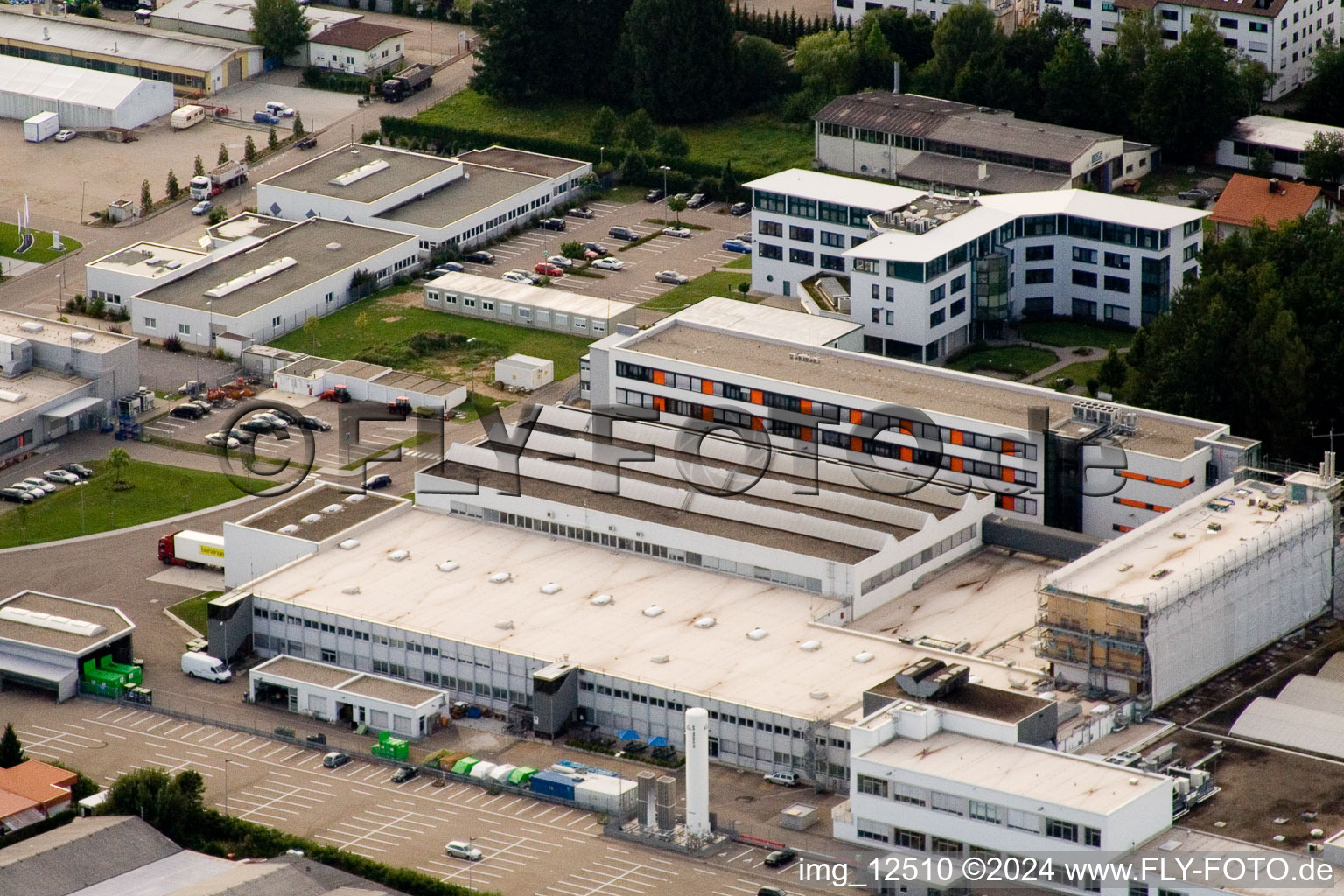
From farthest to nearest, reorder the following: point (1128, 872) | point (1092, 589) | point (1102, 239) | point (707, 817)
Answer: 1. point (1102, 239)
2. point (1092, 589)
3. point (707, 817)
4. point (1128, 872)

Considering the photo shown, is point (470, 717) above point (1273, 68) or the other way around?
the other way around

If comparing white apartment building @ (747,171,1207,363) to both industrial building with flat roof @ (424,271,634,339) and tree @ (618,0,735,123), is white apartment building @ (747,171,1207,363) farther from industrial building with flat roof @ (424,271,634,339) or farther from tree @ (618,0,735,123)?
tree @ (618,0,735,123)

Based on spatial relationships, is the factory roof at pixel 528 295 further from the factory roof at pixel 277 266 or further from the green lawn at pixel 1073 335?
the green lawn at pixel 1073 335

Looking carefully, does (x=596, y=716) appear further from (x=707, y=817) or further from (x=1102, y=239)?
(x=1102, y=239)

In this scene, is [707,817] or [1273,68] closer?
[707,817]

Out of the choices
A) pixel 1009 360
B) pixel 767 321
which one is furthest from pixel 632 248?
pixel 1009 360

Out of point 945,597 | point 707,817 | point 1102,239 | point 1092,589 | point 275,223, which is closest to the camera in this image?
point 707,817

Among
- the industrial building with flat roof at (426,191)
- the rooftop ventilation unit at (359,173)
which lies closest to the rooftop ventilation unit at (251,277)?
the industrial building with flat roof at (426,191)

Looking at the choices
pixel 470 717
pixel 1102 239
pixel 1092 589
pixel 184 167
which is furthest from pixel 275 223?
pixel 1092 589
